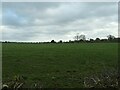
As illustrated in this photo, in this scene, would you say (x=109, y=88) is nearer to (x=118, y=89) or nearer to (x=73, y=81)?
(x=118, y=89)

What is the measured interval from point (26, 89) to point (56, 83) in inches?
256

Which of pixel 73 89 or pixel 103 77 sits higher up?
pixel 103 77

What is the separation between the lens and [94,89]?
11.6 metres

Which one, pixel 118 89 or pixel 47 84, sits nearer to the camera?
pixel 118 89

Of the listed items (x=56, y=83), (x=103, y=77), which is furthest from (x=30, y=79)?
(x=103, y=77)

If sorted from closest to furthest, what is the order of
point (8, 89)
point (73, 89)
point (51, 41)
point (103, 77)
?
point (8, 89), point (103, 77), point (73, 89), point (51, 41)

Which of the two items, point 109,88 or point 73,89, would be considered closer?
point 109,88

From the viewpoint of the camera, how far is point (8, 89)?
10.6 meters

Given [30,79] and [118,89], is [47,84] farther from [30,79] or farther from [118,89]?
[118,89]

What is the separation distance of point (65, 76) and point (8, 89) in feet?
31.6

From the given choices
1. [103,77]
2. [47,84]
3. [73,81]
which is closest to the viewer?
[103,77]

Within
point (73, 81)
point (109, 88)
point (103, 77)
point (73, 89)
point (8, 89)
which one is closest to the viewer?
point (8, 89)

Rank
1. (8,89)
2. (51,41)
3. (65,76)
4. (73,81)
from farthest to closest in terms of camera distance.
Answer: (51,41) < (65,76) < (73,81) < (8,89)

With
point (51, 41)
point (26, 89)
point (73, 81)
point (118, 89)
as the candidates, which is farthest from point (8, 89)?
point (51, 41)
